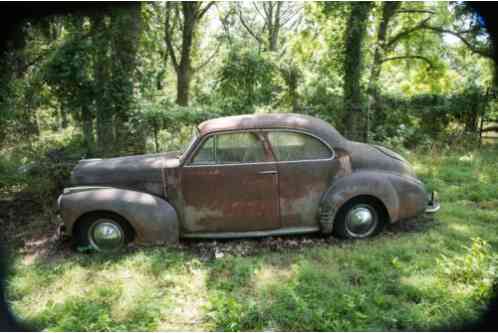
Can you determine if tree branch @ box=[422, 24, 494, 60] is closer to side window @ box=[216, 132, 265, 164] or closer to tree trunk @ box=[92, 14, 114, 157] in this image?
side window @ box=[216, 132, 265, 164]

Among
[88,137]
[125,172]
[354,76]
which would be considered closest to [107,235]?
[125,172]

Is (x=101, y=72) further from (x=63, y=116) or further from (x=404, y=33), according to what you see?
(x=404, y=33)

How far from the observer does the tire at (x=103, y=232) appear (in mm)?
4375

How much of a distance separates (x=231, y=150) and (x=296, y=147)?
2.98 feet

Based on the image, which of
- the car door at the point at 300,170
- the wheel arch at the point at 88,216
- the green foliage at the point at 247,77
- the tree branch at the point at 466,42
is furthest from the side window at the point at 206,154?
the tree branch at the point at 466,42

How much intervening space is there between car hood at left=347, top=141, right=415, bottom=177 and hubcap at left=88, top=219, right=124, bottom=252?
342 cm

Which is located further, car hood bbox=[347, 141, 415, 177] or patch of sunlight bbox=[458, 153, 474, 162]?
patch of sunlight bbox=[458, 153, 474, 162]

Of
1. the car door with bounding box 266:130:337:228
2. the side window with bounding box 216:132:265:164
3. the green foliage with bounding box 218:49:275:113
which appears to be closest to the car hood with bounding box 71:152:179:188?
the side window with bounding box 216:132:265:164

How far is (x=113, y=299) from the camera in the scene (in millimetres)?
3424

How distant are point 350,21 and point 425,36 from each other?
10.2 m

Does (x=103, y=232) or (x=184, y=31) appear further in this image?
(x=184, y=31)

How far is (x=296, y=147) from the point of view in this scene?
178 inches

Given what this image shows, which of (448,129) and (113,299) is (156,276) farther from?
(448,129)

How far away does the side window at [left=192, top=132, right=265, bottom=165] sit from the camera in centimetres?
440
